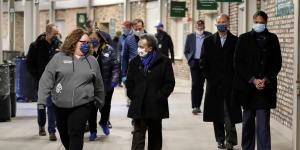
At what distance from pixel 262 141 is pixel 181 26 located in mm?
18692

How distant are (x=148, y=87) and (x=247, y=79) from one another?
1420 mm

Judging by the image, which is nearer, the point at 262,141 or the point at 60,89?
the point at 60,89

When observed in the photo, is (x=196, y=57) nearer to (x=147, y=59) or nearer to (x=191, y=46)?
(x=191, y=46)

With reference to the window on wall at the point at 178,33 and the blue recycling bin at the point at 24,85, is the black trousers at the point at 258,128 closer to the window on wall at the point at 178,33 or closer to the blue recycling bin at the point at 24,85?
the blue recycling bin at the point at 24,85

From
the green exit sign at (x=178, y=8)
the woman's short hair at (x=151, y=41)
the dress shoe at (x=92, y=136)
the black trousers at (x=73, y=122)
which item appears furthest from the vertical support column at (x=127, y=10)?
the black trousers at (x=73, y=122)

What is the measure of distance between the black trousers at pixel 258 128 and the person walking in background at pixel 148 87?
1.25m

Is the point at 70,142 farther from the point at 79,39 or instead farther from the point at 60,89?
the point at 79,39

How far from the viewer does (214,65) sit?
981 centimetres

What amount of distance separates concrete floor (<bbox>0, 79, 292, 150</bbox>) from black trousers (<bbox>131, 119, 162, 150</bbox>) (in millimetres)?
2029

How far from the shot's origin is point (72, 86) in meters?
7.40

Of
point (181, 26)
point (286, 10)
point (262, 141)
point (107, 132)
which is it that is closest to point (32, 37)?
point (181, 26)

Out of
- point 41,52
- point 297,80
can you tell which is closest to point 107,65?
point 41,52

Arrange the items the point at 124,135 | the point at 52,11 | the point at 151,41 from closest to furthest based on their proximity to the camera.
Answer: the point at 151,41 < the point at 124,135 < the point at 52,11

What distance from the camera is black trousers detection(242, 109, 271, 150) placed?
851cm
